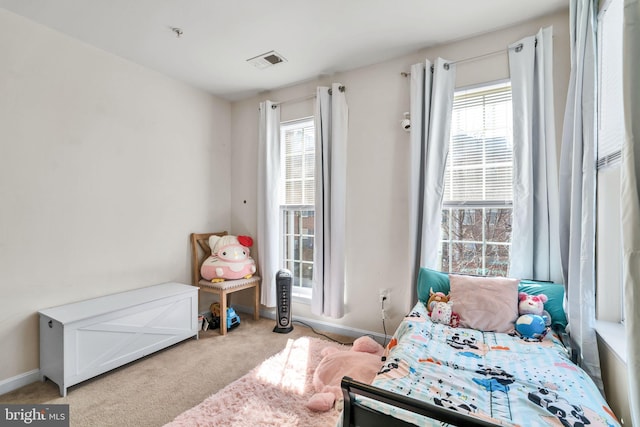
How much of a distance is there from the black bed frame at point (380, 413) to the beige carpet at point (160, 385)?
1.23 metres

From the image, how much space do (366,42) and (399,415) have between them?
252 centimetres

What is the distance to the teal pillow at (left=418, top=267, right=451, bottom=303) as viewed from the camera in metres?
2.19

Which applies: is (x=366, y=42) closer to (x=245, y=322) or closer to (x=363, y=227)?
(x=363, y=227)

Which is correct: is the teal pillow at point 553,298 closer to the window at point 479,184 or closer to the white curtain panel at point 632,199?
the window at point 479,184

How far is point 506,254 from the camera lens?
227 centimetres

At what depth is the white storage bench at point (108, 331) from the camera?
196cm

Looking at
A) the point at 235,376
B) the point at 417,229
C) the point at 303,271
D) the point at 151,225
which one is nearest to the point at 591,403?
the point at 417,229

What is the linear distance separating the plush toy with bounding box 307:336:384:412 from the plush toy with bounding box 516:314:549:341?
0.91 meters

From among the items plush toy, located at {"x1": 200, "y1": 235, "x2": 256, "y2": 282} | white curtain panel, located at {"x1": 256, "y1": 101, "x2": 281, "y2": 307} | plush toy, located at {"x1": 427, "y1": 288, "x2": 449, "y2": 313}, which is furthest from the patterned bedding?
plush toy, located at {"x1": 200, "y1": 235, "x2": 256, "y2": 282}

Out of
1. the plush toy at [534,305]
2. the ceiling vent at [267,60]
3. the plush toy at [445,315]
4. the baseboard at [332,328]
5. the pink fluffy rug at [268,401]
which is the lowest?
the pink fluffy rug at [268,401]

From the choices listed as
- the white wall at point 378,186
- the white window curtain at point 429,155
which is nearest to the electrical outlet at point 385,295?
the white wall at point 378,186

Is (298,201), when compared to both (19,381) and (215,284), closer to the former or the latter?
(215,284)

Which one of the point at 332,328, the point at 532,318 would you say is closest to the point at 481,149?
the point at 532,318

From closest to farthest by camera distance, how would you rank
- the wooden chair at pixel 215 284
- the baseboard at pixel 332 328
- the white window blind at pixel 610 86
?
the white window blind at pixel 610 86, the baseboard at pixel 332 328, the wooden chair at pixel 215 284
